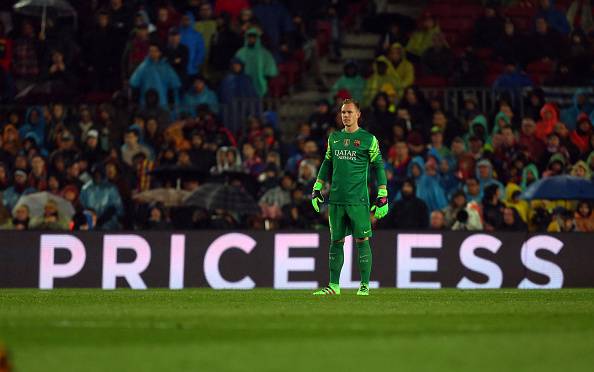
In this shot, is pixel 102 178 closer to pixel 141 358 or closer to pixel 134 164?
pixel 134 164

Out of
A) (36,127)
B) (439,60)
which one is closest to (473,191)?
(439,60)

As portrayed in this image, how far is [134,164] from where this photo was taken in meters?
22.0

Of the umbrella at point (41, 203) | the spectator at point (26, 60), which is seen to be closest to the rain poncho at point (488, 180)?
the umbrella at point (41, 203)

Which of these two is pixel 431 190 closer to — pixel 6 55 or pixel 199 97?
pixel 199 97

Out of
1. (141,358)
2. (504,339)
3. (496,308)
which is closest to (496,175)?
(496,308)

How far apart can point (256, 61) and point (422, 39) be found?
3.36 meters

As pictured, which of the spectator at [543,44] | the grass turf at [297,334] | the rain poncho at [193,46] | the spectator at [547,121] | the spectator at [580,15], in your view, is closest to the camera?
the grass turf at [297,334]

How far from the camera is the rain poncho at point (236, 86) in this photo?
78.6 ft

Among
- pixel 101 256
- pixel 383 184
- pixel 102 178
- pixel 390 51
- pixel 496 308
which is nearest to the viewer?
pixel 496 308

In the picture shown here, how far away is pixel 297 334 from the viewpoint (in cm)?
981

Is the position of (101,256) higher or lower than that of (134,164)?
lower

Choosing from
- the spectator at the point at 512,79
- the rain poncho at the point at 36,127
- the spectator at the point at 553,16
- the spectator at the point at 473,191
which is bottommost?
the spectator at the point at 473,191

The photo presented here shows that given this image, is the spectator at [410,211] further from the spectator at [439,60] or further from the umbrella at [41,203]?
A: the umbrella at [41,203]

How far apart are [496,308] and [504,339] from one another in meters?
3.50
